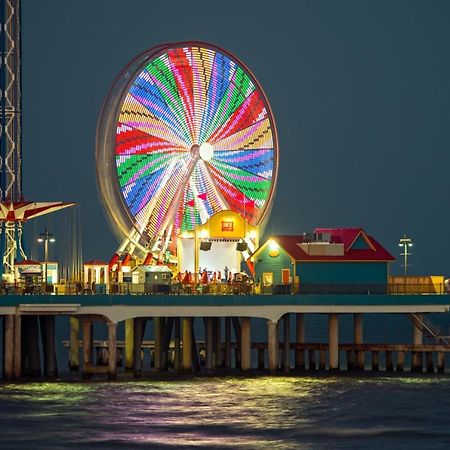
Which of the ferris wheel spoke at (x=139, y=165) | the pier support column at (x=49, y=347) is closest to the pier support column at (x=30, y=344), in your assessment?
the pier support column at (x=49, y=347)

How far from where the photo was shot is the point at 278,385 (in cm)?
8538

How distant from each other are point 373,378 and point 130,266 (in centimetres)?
1852

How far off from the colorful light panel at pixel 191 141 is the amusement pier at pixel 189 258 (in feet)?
0.26

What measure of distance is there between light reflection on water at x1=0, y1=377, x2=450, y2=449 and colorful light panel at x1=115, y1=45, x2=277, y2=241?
1718 cm

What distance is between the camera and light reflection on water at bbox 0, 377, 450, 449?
69125 mm

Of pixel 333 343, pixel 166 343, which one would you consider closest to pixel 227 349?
pixel 166 343

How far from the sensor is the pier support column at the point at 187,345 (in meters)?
96.5

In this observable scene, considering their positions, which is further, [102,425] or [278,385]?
[278,385]

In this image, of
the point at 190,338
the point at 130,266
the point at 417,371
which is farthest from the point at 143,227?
the point at 417,371

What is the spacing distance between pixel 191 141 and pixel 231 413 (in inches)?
1234

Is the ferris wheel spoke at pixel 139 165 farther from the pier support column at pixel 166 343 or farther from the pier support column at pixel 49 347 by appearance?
the pier support column at pixel 49 347

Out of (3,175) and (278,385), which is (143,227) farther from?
(278,385)

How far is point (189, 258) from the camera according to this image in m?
104

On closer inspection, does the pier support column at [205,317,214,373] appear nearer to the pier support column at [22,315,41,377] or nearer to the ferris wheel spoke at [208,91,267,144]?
the pier support column at [22,315,41,377]
